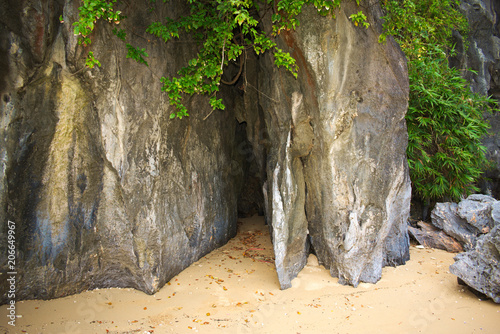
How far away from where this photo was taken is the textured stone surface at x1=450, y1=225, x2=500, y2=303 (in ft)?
12.0

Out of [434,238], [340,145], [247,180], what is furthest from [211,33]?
[434,238]

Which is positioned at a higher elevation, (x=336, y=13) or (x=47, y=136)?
(x=336, y=13)

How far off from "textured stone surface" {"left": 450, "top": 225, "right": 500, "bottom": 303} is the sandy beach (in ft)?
0.61

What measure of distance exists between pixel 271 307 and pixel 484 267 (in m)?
2.34

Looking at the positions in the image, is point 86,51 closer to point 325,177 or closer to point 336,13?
point 336,13

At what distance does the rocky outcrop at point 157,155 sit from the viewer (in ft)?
12.1

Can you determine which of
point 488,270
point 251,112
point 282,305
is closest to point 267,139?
point 251,112

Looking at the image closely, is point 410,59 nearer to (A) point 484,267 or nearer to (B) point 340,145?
(B) point 340,145

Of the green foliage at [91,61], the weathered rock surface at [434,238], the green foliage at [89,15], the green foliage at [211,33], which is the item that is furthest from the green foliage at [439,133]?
the green foliage at [91,61]

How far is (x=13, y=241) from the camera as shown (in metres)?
3.63

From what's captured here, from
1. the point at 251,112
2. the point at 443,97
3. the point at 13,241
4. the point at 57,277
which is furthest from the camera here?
the point at 443,97

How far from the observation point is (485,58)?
27.5 ft

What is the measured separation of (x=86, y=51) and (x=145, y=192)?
1663 millimetres

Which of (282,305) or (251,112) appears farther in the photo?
(251,112)
